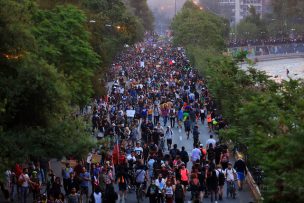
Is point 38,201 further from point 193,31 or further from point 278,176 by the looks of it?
point 193,31

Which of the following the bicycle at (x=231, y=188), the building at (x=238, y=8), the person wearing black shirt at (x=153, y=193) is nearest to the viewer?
the person wearing black shirt at (x=153, y=193)

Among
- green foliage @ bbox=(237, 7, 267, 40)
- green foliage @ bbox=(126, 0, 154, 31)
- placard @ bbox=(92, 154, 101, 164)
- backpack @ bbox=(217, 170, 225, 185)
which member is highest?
green foliage @ bbox=(126, 0, 154, 31)

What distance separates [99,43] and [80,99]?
13.4 m

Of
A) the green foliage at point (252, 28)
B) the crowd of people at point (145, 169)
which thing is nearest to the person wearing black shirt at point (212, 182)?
the crowd of people at point (145, 169)

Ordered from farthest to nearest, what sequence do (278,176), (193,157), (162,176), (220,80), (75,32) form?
(75,32), (220,80), (193,157), (162,176), (278,176)

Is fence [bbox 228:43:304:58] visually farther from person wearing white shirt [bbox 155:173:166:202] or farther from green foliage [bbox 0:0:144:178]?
green foliage [bbox 0:0:144:178]

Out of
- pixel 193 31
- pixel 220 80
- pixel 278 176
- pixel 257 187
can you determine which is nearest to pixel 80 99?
pixel 220 80

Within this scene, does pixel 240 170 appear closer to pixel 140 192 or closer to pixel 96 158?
pixel 140 192

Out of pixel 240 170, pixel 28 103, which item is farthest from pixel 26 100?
pixel 240 170

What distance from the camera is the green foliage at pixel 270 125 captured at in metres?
16.2

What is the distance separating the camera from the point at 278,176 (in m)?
16.3

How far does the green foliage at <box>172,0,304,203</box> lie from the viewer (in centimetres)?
1616

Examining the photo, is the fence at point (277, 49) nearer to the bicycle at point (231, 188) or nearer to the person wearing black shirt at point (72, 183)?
the bicycle at point (231, 188)

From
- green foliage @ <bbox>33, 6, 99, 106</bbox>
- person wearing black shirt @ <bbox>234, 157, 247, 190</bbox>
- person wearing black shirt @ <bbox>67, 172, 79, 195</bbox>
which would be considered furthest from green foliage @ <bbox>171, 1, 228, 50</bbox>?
person wearing black shirt @ <bbox>67, 172, 79, 195</bbox>
